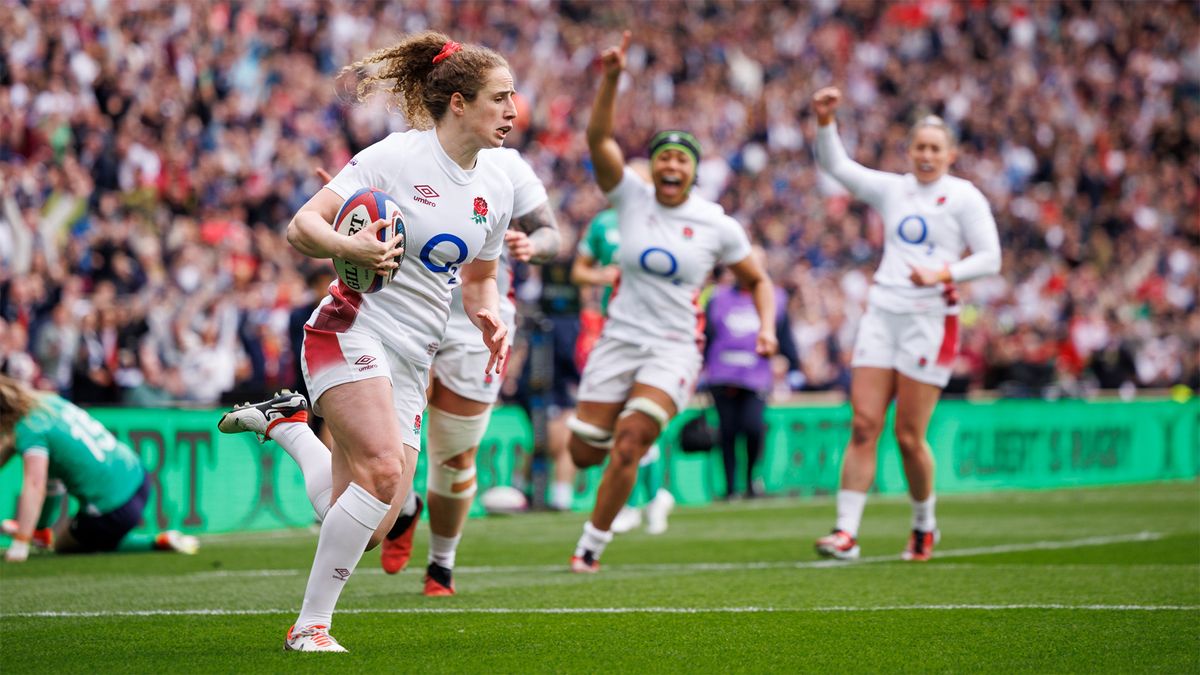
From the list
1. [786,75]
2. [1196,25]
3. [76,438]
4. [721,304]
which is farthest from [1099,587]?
[1196,25]

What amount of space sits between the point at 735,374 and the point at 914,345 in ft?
20.0

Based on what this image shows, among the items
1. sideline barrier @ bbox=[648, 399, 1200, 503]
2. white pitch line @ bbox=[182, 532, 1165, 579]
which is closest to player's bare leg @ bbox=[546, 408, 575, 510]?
sideline barrier @ bbox=[648, 399, 1200, 503]

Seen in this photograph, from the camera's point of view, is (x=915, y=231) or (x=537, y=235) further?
(x=915, y=231)

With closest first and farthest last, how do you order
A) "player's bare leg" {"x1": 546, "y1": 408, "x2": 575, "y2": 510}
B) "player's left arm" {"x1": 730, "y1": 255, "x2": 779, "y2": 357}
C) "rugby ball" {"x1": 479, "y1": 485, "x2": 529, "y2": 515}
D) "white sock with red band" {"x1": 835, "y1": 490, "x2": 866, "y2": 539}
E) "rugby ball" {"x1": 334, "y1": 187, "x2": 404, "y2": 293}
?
"rugby ball" {"x1": 334, "y1": 187, "x2": 404, "y2": 293} < "player's left arm" {"x1": 730, "y1": 255, "x2": 779, "y2": 357} < "white sock with red band" {"x1": 835, "y1": 490, "x2": 866, "y2": 539} < "rugby ball" {"x1": 479, "y1": 485, "x2": 529, "y2": 515} < "player's bare leg" {"x1": 546, "y1": 408, "x2": 575, "y2": 510}

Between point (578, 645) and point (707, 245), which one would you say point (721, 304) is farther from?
point (578, 645)

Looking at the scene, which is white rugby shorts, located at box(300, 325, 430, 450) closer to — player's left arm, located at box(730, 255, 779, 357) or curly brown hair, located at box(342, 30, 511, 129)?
curly brown hair, located at box(342, 30, 511, 129)

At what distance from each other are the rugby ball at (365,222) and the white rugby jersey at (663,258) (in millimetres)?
3864

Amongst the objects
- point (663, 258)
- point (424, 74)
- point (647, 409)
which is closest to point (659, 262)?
point (663, 258)

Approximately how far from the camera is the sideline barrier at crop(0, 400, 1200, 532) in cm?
1296

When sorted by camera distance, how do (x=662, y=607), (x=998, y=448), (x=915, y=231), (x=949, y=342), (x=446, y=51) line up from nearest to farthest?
(x=446, y=51) < (x=662, y=607) < (x=949, y=342) < (x=915, y=231) < (x=998, y=448)

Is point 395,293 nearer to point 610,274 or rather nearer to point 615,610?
point 615,610

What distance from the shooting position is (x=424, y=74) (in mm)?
6555

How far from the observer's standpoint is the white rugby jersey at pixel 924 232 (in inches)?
401

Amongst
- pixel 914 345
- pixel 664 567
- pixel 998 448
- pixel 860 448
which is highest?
pixel 914 345
